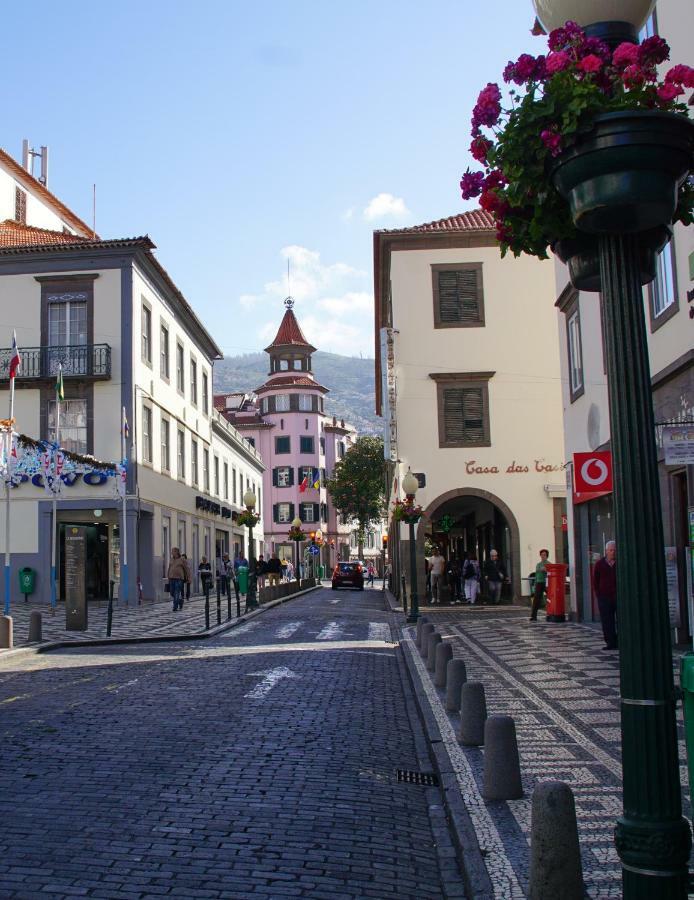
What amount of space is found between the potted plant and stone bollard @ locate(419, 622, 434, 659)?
441 inches

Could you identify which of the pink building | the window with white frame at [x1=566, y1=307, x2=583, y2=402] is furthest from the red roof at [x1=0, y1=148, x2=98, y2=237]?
the pink building

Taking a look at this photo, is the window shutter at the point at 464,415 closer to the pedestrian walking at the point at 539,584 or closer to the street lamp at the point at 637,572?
the pedestrian walking at the point at 539,584

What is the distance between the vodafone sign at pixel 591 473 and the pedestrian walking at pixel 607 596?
0.93m

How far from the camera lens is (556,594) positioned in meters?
22.6

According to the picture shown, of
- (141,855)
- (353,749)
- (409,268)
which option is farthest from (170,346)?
(141,855)

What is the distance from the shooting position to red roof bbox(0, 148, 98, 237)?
1592 inches

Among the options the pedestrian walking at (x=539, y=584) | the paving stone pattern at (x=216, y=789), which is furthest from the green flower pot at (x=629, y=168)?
the pedestrian walking at (x=539, y=584)

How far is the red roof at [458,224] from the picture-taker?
33344mm

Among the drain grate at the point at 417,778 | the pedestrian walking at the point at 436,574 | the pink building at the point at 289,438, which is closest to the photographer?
the drain grate at the point at 417,778

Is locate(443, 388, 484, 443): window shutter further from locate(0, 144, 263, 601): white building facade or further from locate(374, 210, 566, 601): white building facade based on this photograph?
locate(0, 144, 263, 601): white building facade

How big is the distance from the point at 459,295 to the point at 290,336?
66.4 m

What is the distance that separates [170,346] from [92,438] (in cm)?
742

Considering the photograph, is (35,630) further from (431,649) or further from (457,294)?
(457,294)

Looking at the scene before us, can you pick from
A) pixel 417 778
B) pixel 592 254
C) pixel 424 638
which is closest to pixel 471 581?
pixel 424 638
